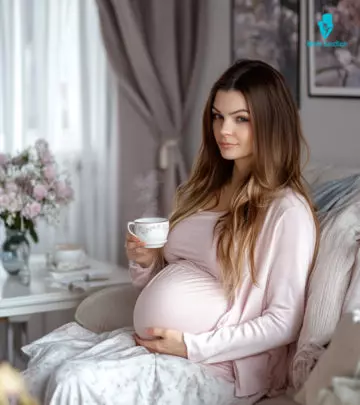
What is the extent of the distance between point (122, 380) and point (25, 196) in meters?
1.00

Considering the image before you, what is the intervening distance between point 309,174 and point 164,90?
1.24 metres

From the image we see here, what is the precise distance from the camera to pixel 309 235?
6.48 ft

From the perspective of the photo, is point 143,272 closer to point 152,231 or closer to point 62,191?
point 152,231

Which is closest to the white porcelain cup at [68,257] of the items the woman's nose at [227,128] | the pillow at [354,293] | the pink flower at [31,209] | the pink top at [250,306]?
the pink flower at [31,209]

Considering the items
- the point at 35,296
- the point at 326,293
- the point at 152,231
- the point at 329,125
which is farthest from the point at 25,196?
the point at 326,293

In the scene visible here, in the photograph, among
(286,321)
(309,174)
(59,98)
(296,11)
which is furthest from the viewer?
(59,98)

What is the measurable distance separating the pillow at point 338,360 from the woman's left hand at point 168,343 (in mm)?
338

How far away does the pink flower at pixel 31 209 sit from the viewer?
2699mm

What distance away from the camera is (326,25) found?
2746 millimetres

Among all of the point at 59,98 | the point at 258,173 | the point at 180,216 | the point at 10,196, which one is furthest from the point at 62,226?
the point at 258,173

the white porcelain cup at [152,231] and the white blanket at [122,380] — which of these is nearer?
the white blanket at [122,380]

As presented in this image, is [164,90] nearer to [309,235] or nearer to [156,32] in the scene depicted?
[156,32]

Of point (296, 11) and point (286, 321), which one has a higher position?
point (296, 11)

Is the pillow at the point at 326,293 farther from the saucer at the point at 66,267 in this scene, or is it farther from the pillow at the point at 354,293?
the saucer at the point at 66,267
